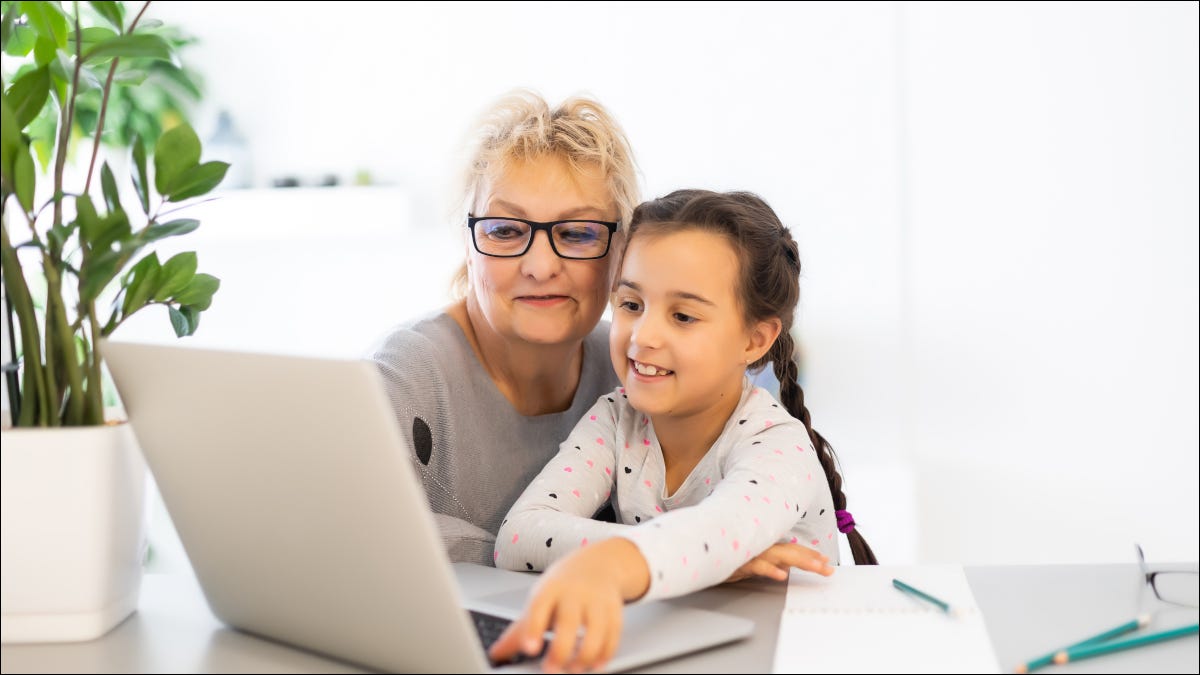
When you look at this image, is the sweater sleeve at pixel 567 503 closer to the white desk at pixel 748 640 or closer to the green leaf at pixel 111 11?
the white desk at pixel 748 640

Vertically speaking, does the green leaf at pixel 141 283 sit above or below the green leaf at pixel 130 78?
below

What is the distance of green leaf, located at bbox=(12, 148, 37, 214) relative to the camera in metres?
0.93

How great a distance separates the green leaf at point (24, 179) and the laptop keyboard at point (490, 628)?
0.51 m

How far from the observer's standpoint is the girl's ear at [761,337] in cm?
137

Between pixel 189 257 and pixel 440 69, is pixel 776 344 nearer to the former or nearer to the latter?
pixel 189 257

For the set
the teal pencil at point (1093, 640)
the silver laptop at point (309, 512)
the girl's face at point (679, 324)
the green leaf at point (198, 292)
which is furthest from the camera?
the girl's face at point (679, 324)

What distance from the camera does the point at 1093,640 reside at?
0.88 meters

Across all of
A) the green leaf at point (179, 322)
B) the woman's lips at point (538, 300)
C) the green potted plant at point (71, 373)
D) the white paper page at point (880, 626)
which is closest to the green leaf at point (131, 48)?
the green potted plant at point (71, 373)

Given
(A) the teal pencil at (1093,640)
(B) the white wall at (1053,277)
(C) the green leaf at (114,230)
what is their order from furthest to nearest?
1. (B) the white wall at (1053,277)
2. (C) the green leaf at (114,230)
3. (A) the teal pencil at (1093,640)

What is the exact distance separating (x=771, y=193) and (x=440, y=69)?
3.89 feet

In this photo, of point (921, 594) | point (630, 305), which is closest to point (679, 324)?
point (630, 305)

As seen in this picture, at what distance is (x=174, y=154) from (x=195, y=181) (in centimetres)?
3

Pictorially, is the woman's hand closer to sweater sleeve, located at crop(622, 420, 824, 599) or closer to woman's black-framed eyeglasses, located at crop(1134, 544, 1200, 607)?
sweater sleeve, located at crop(622, 420, 824, 599)

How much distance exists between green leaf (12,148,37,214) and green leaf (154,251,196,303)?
134 millimetres
